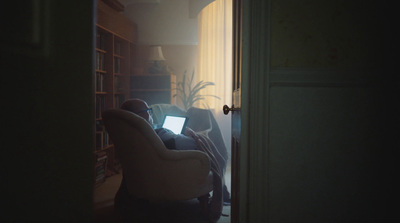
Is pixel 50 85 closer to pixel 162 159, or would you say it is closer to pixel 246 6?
pixel 246 6

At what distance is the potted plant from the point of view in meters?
4.14

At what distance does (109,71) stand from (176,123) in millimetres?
1733

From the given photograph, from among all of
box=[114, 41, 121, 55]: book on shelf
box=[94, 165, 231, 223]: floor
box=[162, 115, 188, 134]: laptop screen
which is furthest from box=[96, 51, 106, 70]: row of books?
box=[94, 165, 231, 223]: floor

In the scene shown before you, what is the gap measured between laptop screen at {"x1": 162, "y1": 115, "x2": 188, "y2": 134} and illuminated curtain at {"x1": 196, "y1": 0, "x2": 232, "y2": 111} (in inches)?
57.2

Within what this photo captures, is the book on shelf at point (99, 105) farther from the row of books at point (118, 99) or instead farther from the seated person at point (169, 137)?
the seated person at point (169, 137)

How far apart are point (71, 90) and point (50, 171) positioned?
219 mm

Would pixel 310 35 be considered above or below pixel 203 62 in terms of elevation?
below

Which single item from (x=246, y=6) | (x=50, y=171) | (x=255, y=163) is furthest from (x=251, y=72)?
(x=50, y=171)

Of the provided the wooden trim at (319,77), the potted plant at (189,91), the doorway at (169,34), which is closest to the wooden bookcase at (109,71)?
the doorway at (169,34)

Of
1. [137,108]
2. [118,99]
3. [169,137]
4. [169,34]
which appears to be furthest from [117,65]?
[169,137]

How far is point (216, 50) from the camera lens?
13.5 ft

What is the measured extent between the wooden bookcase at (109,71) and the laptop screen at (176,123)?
3.18 ft

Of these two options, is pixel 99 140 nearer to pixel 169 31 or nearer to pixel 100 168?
pixel 100 168

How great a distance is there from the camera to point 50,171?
0.61 metres
